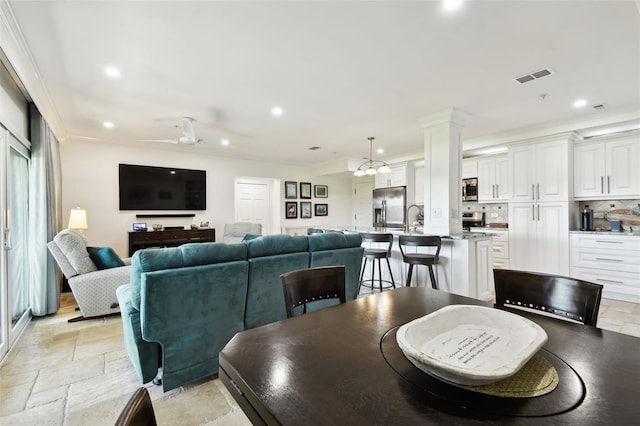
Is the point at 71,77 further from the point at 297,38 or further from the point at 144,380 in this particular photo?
the point at 144,380

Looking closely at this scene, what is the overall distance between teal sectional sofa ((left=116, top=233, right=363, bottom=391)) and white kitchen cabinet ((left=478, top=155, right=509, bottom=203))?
4766 mm

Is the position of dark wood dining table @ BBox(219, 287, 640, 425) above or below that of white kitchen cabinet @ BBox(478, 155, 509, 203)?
below

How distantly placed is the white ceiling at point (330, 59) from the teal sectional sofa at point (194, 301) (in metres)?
1.61

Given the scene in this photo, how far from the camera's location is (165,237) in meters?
5.50

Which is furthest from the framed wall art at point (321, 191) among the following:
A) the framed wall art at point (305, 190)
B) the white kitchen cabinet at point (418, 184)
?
the white kitchen cabinet at point (418, 184)

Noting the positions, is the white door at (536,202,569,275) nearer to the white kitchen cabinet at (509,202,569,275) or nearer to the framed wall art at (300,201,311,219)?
the white kitchen cabinet at (509,202,569,275)

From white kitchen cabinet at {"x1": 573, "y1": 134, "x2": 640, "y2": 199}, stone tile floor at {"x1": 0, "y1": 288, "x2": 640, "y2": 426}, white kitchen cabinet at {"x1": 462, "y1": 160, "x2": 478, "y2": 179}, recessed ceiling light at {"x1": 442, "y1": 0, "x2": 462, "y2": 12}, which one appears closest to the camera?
stone tile floor at {"x1": 0, "y1": 288, "x2": 640, "y2": 426}

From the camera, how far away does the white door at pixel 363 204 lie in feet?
28.0

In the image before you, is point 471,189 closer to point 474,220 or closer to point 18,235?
point 474,220

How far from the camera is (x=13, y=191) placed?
2.99m

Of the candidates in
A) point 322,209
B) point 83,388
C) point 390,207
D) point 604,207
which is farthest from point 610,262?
point 83,388

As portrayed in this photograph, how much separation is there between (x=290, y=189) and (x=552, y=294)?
667cm

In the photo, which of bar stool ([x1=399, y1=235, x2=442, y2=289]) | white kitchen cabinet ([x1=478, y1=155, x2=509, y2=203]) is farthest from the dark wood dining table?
white kitchen cabinet ([x1=478, y1=155, x2=509, y2=203])

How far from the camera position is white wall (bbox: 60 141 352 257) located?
512 cm
